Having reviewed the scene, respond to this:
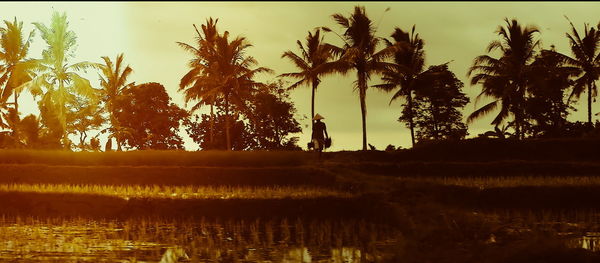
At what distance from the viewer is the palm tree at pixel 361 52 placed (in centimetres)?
2562

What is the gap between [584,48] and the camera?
89.8ft

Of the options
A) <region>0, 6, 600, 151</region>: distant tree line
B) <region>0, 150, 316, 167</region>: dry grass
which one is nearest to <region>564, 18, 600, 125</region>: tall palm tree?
<region>0, 6, 600, 151</region>: distant tree line

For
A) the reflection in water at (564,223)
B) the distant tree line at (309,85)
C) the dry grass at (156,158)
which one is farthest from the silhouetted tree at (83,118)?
the reflection in water at (564,223)

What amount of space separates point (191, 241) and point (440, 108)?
23.7 metres

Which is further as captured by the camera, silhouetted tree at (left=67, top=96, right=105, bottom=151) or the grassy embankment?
silhouetted tree at (left=67, top=96, right=105, bottom=151)

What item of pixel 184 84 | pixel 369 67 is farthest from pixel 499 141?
pixel 184 84

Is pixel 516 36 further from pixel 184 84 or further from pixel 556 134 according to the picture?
pixel 184 84

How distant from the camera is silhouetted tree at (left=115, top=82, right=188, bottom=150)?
116ft

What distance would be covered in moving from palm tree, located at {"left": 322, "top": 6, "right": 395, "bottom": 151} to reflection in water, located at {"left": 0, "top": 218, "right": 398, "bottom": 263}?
14.7 metres

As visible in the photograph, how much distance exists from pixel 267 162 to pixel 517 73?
13.2 meters

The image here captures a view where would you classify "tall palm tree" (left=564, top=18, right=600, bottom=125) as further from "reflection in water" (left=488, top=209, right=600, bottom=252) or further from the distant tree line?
"reflection in water" (left=488, top=209, right=600, bottom=252)

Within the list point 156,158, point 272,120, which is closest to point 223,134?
point 272,120

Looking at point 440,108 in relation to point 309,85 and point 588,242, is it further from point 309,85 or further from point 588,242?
point 588,242

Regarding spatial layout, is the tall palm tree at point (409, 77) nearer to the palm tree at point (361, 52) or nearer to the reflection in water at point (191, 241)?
the palm tree at point (361, 52)
